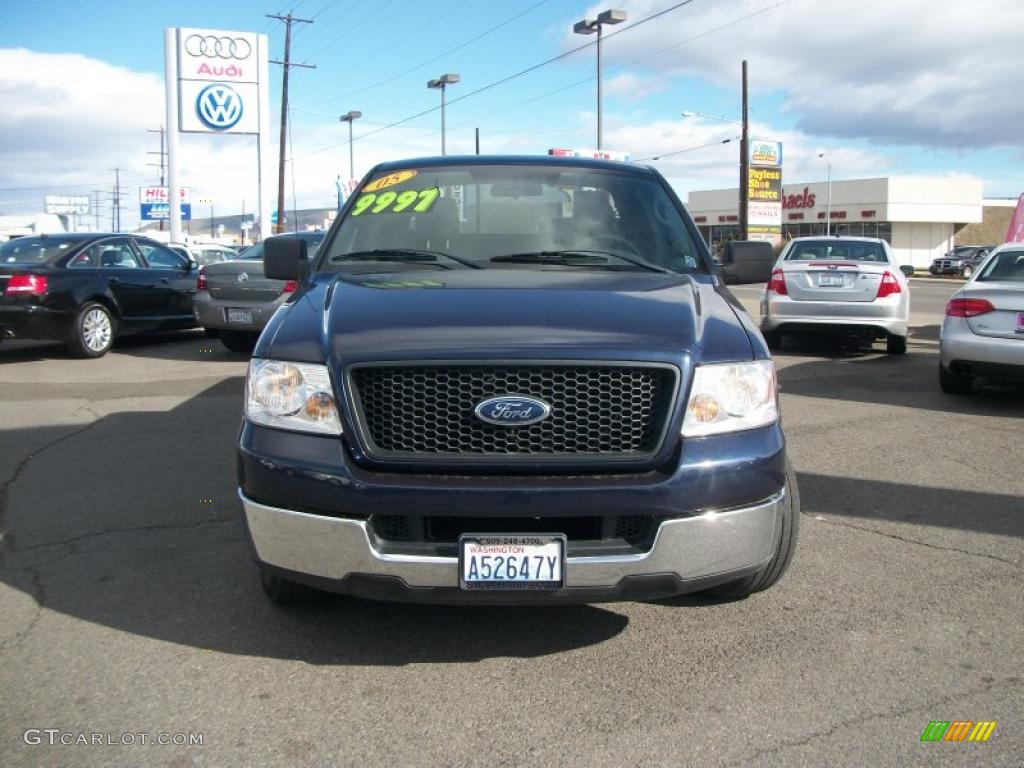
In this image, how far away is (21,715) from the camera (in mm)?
2908

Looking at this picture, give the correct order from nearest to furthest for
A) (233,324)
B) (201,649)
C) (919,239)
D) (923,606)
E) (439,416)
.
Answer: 1. (439,416)
2. (201,649)
3. (923,606)
4. (233,324)
5. (919,239)

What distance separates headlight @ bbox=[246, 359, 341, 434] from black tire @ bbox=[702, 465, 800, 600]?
162cm

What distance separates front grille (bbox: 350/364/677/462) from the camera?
2.99 m

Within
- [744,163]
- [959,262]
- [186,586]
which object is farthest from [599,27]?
[186,586]

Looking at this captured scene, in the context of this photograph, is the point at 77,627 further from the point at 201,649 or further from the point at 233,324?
the point at 233,324

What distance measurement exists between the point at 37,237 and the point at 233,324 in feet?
10.1

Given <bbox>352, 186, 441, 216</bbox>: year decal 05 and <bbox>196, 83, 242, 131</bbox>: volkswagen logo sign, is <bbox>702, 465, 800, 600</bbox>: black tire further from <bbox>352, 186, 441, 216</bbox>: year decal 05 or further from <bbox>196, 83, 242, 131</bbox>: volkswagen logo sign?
<bbox>196, 83, 242, 131</bbox>: volkswagen logo sign

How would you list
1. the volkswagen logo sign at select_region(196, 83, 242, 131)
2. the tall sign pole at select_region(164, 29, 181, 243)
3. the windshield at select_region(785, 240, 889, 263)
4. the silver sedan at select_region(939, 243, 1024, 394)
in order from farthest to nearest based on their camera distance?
the volkswagen logo sign at select_region(196, 83, 242, 131)
the tall sign pole at select_region(164, 29, 181, 243)
the windshield at select_region(785, 240, 889, 263)
the silver sedan at select_region(939, 243, 1024, 394)

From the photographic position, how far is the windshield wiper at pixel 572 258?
413cm

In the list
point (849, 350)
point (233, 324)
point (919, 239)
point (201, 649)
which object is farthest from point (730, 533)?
point (919, 239)

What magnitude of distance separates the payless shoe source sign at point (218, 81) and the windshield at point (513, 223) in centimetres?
2776

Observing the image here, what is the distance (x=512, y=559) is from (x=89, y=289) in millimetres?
10581

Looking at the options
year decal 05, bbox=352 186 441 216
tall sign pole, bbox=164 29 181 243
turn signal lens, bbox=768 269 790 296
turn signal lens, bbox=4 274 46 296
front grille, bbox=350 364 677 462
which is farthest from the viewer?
tall sign pole, bbox=164 29 181 243

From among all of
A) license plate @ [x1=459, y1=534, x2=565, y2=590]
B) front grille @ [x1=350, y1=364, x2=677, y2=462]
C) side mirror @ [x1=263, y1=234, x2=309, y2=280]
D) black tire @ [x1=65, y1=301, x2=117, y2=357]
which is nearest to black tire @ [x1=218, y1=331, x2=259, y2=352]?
black tire @ [x1=65, y1=301, x2=117, y2=357]
